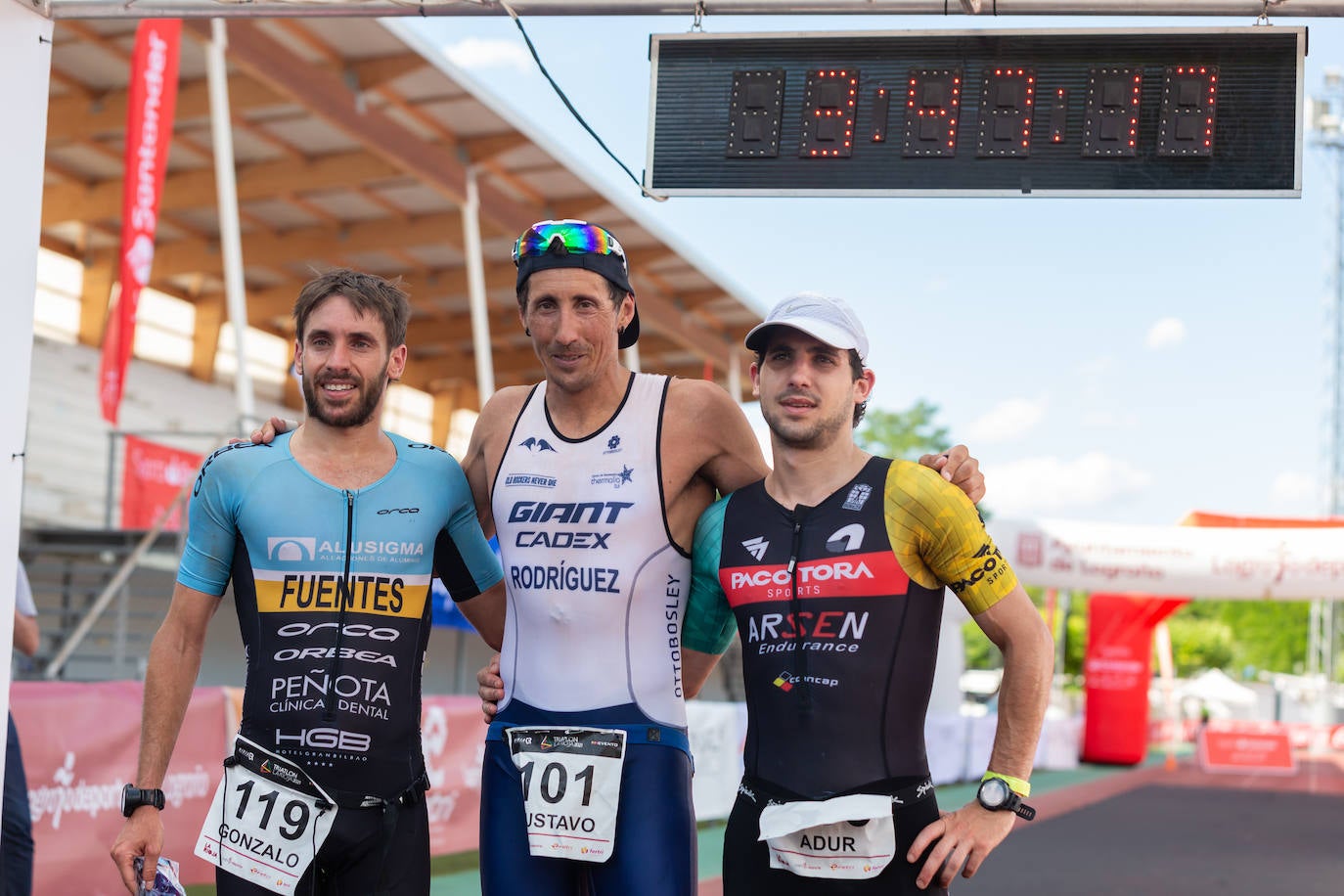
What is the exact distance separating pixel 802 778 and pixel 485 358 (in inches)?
608

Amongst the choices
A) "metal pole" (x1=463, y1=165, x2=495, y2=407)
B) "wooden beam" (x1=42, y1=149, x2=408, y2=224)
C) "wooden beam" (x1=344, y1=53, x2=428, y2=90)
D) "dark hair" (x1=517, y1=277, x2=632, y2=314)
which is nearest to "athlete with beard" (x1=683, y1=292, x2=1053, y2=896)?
"dark hair" (x1=517, y1=277, x2=632, y2=314)

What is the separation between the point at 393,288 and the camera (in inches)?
137

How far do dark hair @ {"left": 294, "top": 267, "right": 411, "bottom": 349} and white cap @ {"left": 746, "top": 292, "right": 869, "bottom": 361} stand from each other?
824mm

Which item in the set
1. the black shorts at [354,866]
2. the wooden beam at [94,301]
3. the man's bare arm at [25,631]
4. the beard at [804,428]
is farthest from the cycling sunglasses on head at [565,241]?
the wooden beam at [94,301]

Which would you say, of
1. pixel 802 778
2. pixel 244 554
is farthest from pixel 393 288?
pixel 802 778

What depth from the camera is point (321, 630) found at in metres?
3.21

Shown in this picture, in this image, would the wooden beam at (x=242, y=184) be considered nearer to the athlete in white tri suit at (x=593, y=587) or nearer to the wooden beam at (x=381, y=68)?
the wooden beam at (x=381, y=68)

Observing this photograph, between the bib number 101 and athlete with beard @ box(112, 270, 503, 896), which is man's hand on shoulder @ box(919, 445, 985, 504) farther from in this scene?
athlete with beard @ box(112, 270, 503, 896)

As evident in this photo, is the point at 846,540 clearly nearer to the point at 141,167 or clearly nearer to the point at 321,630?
the point at 321,630

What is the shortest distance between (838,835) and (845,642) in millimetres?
393

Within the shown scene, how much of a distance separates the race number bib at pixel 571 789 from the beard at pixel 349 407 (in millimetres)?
822

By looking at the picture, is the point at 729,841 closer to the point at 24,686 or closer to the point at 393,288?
the point at 393,288

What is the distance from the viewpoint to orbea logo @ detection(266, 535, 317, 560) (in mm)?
3250

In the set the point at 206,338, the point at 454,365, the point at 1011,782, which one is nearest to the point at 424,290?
the point at 206,338
